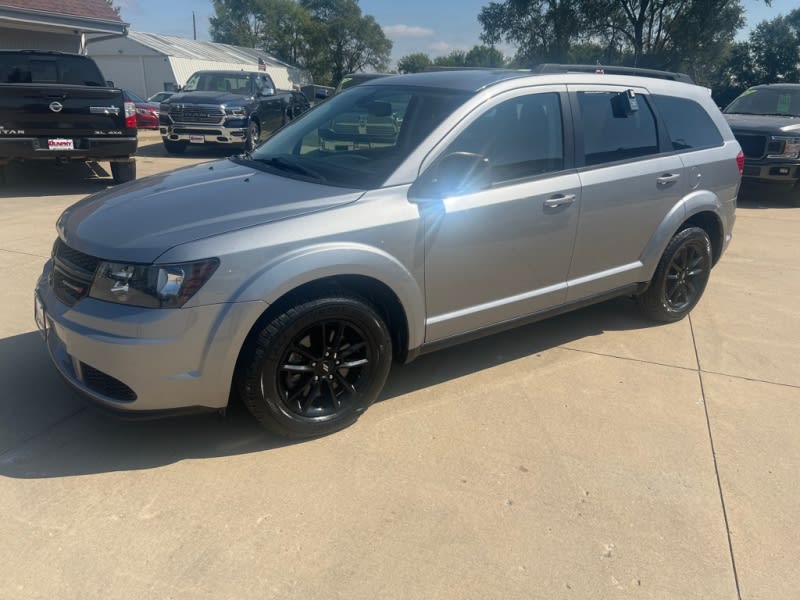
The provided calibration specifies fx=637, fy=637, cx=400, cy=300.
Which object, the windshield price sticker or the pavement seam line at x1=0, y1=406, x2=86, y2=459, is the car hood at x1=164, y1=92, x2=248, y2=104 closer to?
the windshield price sticker

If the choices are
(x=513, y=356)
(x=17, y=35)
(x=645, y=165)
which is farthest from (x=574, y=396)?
(x=17, y=35)

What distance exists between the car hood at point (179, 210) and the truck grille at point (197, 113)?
32.7 ft

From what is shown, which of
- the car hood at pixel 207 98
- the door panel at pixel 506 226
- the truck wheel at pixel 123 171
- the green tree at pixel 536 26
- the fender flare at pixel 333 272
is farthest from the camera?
the green tree at pixel 536 26

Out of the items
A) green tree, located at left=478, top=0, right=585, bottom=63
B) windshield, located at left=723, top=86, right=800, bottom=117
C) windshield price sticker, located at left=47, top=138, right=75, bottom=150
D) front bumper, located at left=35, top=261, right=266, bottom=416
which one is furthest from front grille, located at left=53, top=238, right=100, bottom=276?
green tree, located at left=478, top=0, right=585, bottom=63

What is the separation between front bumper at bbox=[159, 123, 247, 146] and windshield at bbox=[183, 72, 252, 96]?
1.51 meters

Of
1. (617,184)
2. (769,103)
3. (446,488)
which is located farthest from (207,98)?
(446,488)

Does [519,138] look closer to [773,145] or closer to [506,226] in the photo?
[506,226]

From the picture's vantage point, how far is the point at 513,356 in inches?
166

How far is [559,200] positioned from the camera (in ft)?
12.2

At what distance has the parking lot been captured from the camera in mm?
2363

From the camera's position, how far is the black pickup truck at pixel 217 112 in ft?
42.4

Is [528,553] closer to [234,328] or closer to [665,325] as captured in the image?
[234,328]

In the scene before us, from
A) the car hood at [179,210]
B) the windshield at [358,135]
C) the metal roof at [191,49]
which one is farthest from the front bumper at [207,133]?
the metal roof at [191,49]

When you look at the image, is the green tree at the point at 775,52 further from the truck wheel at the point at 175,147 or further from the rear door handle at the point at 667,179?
the rear door handle at the point at 667,179
